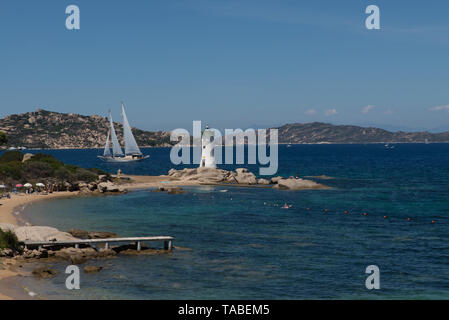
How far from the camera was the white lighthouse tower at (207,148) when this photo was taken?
3686 inches

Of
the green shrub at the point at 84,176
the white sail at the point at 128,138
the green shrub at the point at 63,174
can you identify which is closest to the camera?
the green shrub at the point at 63,174

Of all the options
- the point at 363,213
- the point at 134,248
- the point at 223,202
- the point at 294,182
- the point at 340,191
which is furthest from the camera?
the point at 294,182

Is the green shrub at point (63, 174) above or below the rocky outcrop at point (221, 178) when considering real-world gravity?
above

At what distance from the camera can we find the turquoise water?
90.1 ft

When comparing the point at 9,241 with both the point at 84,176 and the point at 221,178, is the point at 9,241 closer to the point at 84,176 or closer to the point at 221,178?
the point at 84,176

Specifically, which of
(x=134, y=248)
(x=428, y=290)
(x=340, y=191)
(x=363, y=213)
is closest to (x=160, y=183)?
(x=340, y=191)

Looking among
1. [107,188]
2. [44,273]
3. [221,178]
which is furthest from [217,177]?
[44,273]

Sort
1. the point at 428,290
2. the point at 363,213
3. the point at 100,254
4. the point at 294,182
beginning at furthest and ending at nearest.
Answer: the point at 294,182 < the point at 363,213 < the point at 100,254 < the point at 428,290

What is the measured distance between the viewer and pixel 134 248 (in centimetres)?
3728

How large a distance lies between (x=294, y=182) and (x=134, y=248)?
5011 centimetres

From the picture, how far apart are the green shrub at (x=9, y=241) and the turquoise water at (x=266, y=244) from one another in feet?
18.1

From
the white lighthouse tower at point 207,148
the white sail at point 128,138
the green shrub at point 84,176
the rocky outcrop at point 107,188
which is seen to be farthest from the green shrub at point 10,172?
the white sail at point 128,138

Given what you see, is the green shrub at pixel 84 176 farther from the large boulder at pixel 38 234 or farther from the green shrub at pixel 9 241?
the green shrub at pixel 9 241
